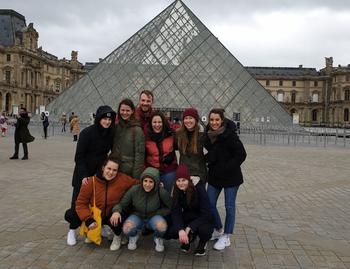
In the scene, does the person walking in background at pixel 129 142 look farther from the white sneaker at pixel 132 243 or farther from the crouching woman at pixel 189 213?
the white sneaker at pixel 132 243

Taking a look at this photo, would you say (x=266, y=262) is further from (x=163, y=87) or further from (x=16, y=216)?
(x=163, y=87)

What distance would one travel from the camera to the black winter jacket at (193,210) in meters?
4.34

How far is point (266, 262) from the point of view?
13.5ft

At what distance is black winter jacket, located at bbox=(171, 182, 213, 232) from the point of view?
171 inches

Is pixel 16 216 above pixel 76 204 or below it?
below

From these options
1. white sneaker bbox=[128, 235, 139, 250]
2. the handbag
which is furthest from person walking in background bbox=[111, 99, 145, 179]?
white sneaker bbox=[128, 235, 139, 250]

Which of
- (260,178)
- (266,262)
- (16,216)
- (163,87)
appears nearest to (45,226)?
(16,216)

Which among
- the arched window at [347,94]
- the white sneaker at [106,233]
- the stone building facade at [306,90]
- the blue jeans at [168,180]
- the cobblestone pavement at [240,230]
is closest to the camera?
the cobblestone pavement at [240,230]

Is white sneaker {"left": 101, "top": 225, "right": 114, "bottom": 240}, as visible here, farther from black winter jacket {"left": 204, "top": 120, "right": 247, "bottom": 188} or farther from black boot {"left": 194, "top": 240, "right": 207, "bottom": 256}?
black winter jacket {"left": 204, "top": 120, "right": 247, "bottom": 188}

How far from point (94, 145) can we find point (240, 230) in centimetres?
213

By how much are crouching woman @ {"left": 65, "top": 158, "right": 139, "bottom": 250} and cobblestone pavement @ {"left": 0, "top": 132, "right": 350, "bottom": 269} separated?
0.27 m

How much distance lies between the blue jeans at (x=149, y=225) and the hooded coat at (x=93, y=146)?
0.69 m

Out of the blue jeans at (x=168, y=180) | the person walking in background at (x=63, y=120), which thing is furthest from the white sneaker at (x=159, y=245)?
the person walking in background at (x=63, y=120)

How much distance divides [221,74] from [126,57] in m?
6.27
